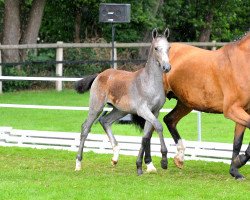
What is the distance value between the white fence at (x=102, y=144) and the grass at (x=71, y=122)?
6.83ft

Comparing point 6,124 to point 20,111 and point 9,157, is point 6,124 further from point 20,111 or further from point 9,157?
point 9,157

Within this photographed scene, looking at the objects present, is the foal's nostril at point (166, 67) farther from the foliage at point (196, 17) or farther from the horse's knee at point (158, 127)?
the foliage at point (196, 17)

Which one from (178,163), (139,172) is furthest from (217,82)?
(139,172)

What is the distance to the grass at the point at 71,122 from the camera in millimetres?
17125

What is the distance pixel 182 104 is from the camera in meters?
12.3

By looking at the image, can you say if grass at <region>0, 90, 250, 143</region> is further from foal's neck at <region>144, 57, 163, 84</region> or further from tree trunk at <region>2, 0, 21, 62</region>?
foal's neck at <region>144, 57, 163, 84</region>

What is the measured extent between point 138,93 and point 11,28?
17.3 m

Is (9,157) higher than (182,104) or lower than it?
lower

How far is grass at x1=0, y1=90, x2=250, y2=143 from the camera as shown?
17.1m

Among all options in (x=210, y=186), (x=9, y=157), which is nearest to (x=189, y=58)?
(x=210, y=186)

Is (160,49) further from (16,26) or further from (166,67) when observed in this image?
(16,26)

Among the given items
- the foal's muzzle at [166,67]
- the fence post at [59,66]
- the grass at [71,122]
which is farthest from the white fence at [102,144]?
the fence post at [59,66]

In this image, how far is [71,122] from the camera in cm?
1911

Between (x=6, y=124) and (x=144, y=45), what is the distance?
1132 cm
